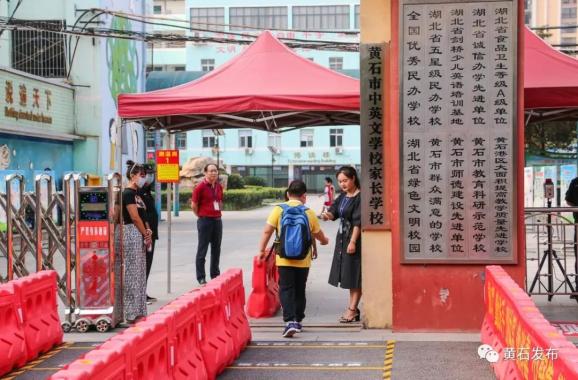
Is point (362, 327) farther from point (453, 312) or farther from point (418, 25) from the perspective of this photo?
point (418, 25)

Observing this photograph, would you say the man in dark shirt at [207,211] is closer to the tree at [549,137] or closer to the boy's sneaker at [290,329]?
the boy's sneaker at [290,329]

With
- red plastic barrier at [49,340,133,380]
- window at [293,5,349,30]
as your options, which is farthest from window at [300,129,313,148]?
red plastic barrier at [49,340,133,380]

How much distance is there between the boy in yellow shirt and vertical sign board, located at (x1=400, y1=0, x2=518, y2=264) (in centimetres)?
103

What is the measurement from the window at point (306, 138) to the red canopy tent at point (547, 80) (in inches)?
2228

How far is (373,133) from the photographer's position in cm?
975

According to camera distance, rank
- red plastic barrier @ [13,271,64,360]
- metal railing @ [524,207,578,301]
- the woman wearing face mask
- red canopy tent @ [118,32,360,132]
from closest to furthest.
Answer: red plastic barrier @ [13,271,64,360] → the woman wearing face mask → metal railing @ [524,207,578,301] → red canopy tent @ [118,32,360,132]

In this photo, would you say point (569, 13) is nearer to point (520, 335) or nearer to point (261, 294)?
point (261, 294)

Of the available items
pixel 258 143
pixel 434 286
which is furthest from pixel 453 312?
pixel 258 143

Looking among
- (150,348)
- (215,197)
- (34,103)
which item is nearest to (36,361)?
(150,348)

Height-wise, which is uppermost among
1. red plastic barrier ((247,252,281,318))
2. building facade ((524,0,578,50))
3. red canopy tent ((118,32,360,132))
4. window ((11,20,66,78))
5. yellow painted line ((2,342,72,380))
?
building facade ((524,0,578,50))

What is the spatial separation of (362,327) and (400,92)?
8.37ft

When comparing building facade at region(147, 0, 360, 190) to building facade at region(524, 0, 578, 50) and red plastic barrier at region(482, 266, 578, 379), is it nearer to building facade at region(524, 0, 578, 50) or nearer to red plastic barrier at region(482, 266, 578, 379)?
building facade at region(524, 0, 578, 50)

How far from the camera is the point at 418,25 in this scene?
31.0 feet

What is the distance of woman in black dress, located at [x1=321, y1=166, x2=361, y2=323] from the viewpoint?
10.0m
